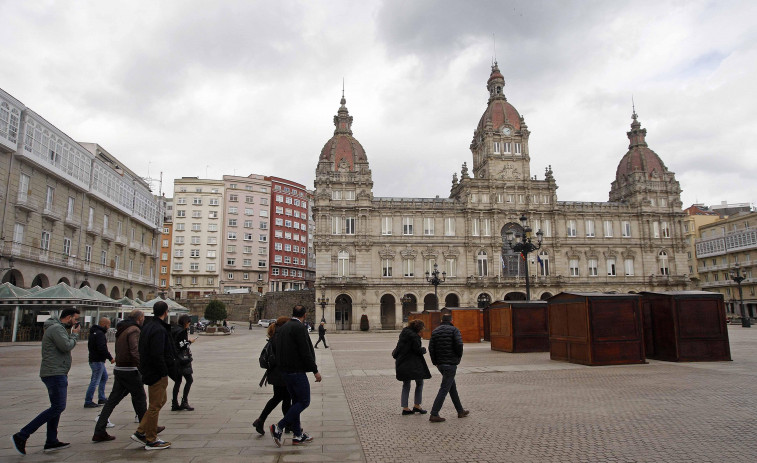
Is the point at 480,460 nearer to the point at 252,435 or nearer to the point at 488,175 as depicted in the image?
the point at 252,435

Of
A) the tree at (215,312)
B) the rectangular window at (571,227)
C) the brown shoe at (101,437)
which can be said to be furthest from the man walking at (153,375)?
the rectangular window at (571,227)

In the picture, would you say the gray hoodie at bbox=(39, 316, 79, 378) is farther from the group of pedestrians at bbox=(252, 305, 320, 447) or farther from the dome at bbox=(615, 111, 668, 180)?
the dome at bbox=(615, 111, 668, 180)

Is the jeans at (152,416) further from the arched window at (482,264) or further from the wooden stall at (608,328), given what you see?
the arched window at (482,264)

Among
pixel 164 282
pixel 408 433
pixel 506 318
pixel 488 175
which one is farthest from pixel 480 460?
pixel 164 282

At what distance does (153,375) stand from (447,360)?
182 inches

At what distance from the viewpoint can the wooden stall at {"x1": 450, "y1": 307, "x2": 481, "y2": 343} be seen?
29656 mm

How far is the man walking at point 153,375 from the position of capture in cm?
693

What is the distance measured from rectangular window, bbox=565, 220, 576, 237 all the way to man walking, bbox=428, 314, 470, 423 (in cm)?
5527

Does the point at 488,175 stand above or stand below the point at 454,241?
above

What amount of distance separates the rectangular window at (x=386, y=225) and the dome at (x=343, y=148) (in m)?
6.76

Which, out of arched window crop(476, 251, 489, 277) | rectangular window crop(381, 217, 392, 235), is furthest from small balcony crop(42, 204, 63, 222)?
arched window crop(476, 251, 489, 277)

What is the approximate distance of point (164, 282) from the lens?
274 feet

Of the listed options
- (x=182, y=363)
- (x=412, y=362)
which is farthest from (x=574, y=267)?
(x=182, y=363)

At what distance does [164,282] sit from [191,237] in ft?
28.6
